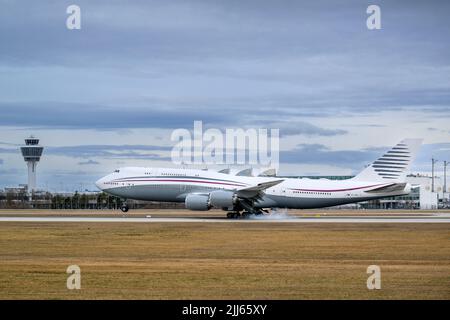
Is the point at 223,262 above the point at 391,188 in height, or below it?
below

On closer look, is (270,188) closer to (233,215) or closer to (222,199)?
(233,215)

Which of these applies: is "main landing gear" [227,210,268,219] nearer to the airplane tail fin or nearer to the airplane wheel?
the airplane wheel

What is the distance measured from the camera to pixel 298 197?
7450 cm

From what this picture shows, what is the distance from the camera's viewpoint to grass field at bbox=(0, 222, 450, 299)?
22.1 metres

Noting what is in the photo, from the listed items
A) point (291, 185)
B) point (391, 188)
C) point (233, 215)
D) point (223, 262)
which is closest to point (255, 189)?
point (233, 215)

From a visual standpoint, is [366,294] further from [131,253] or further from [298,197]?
[298,197]

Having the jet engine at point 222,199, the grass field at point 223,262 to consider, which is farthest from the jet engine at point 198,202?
the grass field at point 223,262

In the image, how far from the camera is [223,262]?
29844 millimetres

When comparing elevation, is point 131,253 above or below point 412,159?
below

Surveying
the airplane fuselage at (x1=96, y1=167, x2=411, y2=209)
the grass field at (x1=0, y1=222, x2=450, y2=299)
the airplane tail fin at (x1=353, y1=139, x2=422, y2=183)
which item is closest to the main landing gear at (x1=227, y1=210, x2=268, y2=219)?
the airplane fuselage at (x1=96, y1=167, x2=411, y2=209)

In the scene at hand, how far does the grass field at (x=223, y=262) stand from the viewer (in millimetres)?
22125
